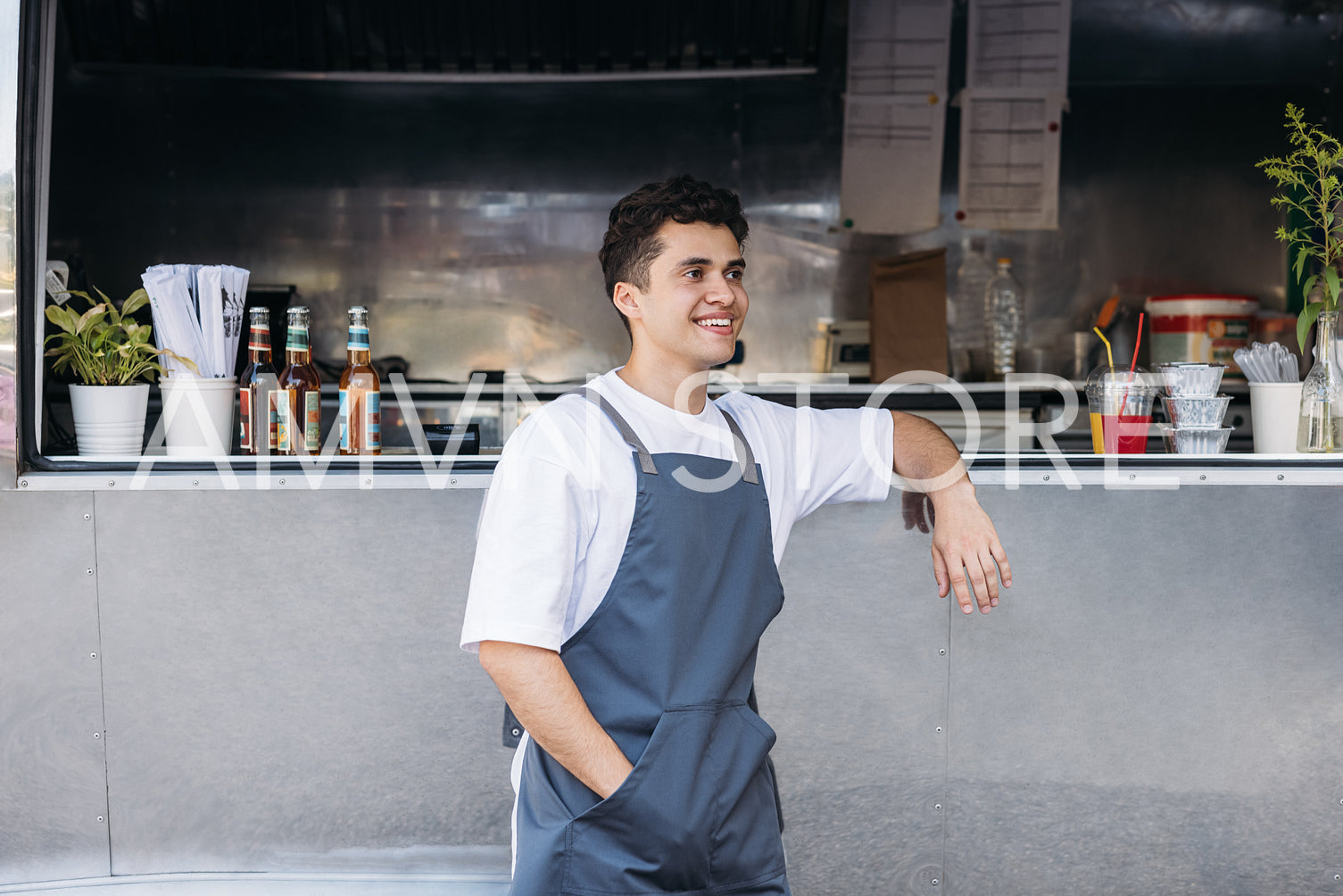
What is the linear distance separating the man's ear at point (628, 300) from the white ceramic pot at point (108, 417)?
792mm

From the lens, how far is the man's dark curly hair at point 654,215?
1.30m

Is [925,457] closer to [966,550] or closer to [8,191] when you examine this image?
[966,550]

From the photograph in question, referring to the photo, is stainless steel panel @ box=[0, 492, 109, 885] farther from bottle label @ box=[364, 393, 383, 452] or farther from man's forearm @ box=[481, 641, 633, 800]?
man's forearm @ box=[481, 641, 633, 800]

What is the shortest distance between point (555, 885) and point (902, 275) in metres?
2.67

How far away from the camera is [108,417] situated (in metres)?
1.56

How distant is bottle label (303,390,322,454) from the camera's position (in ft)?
5.22

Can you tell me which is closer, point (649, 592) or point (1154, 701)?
point (649, 592)

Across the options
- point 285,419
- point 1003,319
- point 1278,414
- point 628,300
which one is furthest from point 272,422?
point 1003,319

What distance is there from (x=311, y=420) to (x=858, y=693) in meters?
0.97

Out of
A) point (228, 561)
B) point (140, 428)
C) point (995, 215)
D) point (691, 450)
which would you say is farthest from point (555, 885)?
point (995, 215)

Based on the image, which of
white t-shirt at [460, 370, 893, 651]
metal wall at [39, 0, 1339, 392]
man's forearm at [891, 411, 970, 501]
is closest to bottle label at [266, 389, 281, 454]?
white t-shirt at [460, 370, 893, 651]

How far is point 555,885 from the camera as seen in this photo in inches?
45.7

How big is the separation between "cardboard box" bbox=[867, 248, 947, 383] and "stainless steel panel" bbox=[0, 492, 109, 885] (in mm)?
2463

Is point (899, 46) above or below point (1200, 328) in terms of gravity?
above
